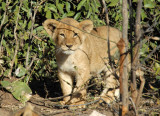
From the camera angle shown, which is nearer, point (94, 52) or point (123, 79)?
point (123, 79)

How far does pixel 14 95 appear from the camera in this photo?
5.26 m

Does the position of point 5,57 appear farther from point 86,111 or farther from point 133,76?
point 133,76

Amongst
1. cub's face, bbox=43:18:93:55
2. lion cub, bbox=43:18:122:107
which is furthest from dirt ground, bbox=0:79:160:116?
cub's face, bbox=43:18:93:55

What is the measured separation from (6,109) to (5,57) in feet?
4.45

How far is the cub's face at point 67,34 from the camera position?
4805 millimetres

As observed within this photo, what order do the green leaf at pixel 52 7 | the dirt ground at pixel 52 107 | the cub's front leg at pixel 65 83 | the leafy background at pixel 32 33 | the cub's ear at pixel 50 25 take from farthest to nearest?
1. the green leaf at pixel 52 7
2. the leafy background at pixel 32 33
3. the cub's front leg at pixel 65 83
4. the cub's ear at pixel 50 25
5. the dirt ground at pixel 52 107

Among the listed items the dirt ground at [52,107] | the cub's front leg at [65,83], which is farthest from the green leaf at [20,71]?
the cub's front leg at [65,83]

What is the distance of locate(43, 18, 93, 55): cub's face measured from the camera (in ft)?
15.8

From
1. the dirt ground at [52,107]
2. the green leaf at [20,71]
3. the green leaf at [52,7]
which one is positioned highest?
the green leaf at [52,7]

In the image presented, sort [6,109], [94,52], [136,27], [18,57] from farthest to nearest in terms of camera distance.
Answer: [18,57] < [94,52] < [6,109] < [136,27]

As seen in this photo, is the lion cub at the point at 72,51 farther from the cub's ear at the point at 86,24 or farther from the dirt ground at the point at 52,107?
the dirt ground at the point at 52,107

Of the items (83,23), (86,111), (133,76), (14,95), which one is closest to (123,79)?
(133,76)

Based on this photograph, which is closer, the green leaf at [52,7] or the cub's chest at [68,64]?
the cub's chest at [68,64]

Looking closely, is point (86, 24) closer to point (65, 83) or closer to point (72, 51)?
point (72, 51)
